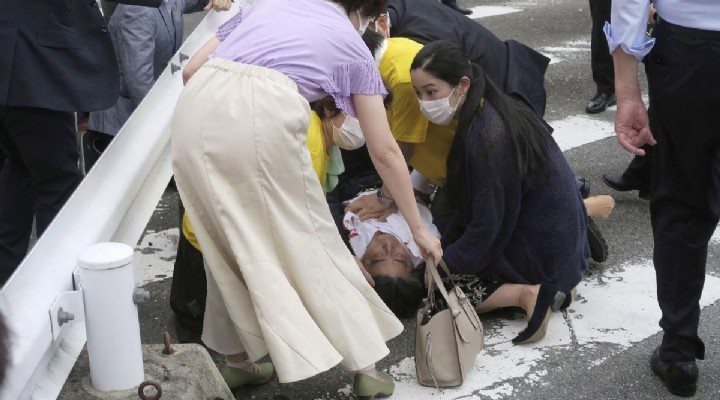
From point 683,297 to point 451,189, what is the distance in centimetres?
103

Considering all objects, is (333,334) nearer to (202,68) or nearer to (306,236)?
(306,236)

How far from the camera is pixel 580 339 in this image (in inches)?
164

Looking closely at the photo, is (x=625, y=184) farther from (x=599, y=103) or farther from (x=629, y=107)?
(x=629, y=107)

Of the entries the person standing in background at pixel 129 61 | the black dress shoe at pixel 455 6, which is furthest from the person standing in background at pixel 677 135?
the black dress shoe at pixel 455 6

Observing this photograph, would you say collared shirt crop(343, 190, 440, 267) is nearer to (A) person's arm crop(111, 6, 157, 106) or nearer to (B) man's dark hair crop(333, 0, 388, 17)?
(B) man's dark hair crop(333, 0, 388, 17)

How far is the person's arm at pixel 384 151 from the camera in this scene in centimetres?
352

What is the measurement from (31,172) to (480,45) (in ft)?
6.96

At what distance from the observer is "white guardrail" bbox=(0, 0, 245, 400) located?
2.71 m

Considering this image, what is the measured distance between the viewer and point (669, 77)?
339 cm

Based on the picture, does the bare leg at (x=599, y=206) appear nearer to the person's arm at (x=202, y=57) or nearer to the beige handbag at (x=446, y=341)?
the beige handbag at (x=446, y=341)

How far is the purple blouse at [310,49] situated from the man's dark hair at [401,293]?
1001mm

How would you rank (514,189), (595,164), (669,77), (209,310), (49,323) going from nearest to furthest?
(49,323) < (669,77) < (209,310) < (514,189) < (595,164)

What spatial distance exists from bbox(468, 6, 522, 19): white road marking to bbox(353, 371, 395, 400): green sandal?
654 centimetres

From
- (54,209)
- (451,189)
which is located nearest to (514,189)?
(451,189)
